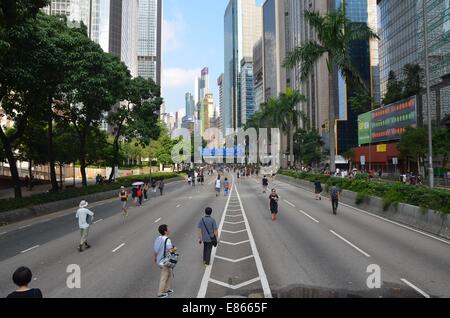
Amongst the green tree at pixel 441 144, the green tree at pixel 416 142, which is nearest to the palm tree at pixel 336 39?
the green tree at pixel 416 142

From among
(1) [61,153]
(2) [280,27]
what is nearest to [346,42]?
(1) [61,153]

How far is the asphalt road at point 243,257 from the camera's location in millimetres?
8727

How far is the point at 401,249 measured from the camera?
1237cm

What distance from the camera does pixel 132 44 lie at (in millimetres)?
193875

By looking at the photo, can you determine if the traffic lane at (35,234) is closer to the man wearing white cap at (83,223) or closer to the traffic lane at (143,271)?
the man wearing white cap at (83,223)

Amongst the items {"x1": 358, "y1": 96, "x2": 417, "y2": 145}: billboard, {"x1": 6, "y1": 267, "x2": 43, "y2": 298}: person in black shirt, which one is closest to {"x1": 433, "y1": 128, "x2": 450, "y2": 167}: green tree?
{"x1": 358, "y1": 96, "x2": 417, "y2": 145}: billboard

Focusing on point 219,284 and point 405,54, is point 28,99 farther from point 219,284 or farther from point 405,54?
point 405,54

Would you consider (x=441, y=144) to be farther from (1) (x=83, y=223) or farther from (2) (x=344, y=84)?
(2) (x=344, y=84)

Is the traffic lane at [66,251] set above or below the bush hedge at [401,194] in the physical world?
below

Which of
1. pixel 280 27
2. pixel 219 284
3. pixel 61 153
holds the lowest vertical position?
pixel 219 284

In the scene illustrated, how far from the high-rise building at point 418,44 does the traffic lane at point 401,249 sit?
3400cm

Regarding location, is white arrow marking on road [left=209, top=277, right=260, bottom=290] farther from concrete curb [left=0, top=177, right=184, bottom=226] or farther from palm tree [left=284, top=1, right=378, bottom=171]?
palm tree [left=284, top=1, right=378, bottom=171]

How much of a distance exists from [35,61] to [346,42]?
23.1m

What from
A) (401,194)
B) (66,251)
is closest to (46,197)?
(66,251)
